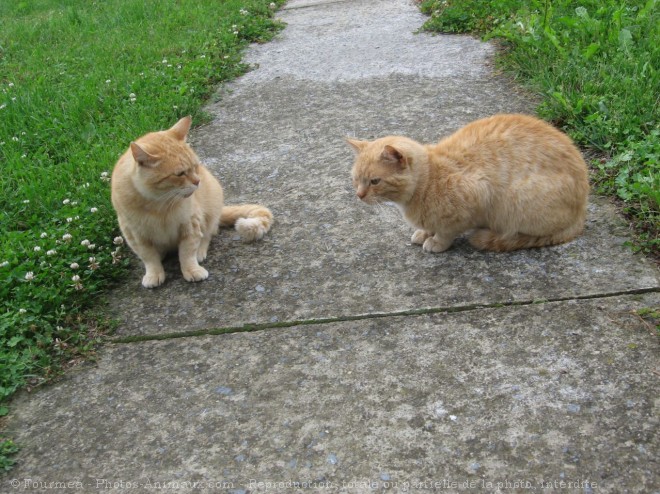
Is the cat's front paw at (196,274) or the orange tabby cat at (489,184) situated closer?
the orange tabby cat at (489,184)

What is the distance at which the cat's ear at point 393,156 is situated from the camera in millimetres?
3565

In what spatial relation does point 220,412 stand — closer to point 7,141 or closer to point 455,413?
point 455,413

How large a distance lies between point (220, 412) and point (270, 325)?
24.1 inches

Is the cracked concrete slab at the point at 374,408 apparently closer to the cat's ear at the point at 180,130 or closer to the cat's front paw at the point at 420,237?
the cat's front paw at the point at 420,237

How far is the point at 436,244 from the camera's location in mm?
3664

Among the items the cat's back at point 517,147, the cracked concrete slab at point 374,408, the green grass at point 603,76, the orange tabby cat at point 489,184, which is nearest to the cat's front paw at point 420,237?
the orange tabby cat at point 489,184

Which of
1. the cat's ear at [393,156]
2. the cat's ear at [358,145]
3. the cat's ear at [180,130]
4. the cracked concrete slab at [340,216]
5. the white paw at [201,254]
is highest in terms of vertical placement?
the cat's ear at [180,130]

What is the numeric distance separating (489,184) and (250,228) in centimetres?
145

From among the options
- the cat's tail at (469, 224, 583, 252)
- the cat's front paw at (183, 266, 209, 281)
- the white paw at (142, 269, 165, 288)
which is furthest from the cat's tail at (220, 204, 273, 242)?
the cat's tail at (469, 224, 583, 252)

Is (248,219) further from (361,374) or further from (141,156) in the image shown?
(361,374)

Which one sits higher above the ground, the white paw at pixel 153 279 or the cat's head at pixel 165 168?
the cat's head at pixel 165 168

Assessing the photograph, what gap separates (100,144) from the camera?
5.00m

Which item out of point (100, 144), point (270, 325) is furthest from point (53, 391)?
point (100, 144)

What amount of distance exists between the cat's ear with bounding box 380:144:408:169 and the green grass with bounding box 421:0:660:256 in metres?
1.35
